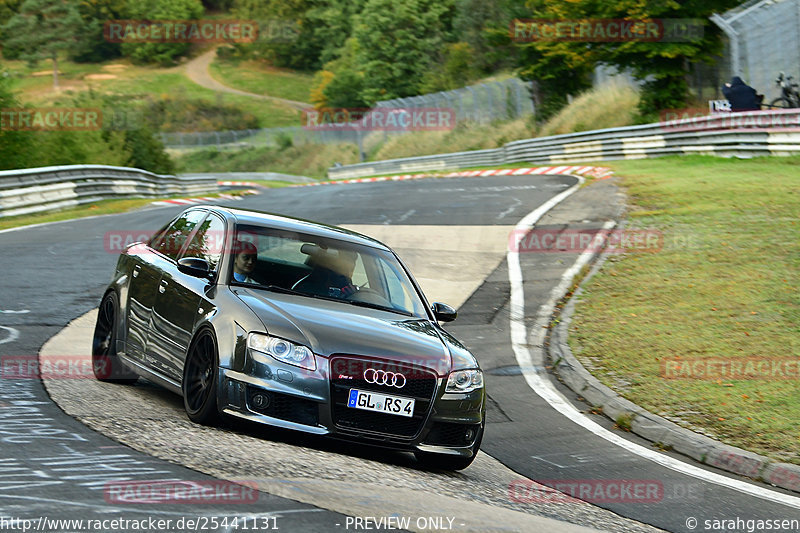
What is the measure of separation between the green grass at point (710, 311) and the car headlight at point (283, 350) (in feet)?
12.7

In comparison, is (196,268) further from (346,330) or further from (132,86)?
(132,86)

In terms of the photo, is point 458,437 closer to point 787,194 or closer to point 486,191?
point 787,194

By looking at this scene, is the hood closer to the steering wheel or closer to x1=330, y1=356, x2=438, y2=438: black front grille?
x1=330, y1=356, x2=438, y2=438: black front grille

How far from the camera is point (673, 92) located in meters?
40.6

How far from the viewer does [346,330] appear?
691 cm

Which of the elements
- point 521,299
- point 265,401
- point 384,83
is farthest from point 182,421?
point 384,83

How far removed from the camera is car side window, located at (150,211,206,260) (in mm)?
8703

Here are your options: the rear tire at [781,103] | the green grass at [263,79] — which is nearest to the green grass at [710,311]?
the rear tire at [781,103]

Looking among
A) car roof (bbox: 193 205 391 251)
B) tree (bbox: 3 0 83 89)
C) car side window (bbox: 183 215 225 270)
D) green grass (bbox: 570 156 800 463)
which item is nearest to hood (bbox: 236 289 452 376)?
car side window (bbox: 183 215 225 270)

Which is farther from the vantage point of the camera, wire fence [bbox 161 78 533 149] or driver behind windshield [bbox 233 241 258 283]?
wire fence [bbox 161 78 533 149]

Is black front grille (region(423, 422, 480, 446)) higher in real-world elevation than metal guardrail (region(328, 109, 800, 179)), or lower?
lower

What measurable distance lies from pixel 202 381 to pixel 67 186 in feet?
71.1

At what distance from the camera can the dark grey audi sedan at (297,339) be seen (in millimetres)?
6641

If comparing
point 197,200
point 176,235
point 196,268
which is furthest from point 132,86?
point 196,268
